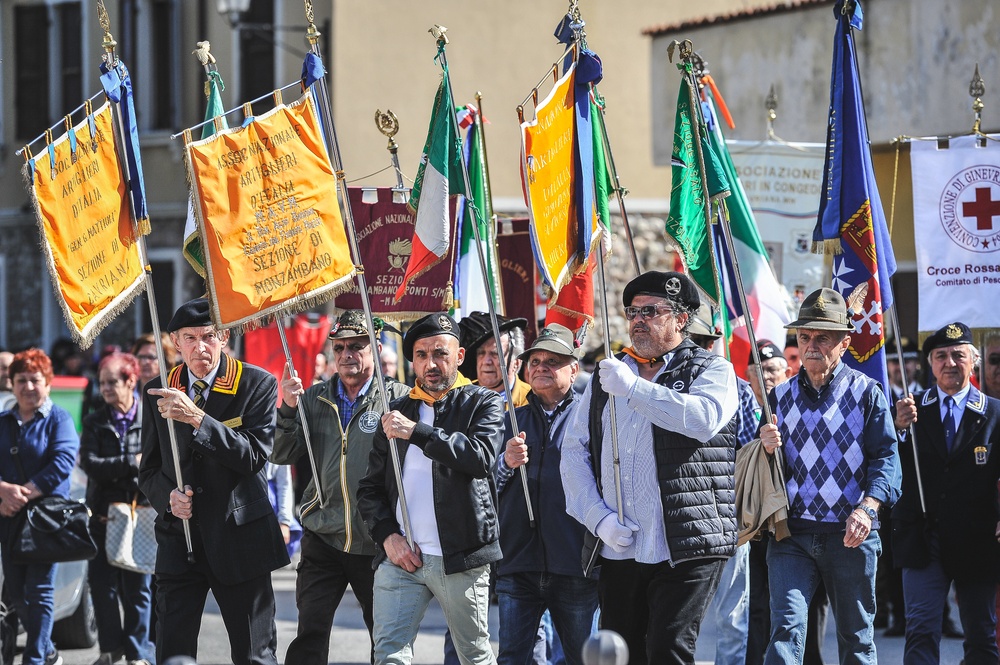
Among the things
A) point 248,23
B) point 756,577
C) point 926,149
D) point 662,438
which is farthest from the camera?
point 248,23

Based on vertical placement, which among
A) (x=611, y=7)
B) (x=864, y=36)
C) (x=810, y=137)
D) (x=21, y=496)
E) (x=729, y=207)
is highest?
(x=611, y=7)

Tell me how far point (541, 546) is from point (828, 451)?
4.81 ft

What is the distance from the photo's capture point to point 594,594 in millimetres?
7184

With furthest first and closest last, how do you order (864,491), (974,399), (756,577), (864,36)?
(864,36) < (756,577) < (974,399) < (864,491)

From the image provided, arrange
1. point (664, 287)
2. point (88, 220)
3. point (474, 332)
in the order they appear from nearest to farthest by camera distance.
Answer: point (664, 287) < point (88, 220) < point (474, 332)

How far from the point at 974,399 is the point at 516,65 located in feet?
45.6

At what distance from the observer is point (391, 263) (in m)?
9.18

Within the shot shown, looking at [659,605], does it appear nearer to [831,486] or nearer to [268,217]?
[831,486]

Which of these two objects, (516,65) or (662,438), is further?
(516,65)

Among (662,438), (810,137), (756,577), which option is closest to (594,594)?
(662,438)

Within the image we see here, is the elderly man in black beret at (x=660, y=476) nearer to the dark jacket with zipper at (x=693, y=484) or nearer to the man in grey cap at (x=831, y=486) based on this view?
the dark jacket with zipper at (x=693, y=484)

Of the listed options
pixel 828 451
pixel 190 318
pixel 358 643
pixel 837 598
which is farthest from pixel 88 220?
pixel 358 643

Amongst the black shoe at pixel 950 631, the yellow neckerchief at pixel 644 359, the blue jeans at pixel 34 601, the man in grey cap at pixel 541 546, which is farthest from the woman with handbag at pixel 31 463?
the black shoe at pixel 950 631

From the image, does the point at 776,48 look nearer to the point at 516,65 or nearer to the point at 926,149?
the point at 516,65
